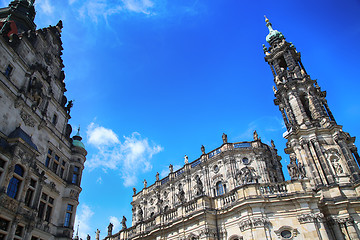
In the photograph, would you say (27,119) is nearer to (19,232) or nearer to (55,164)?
(55,164)

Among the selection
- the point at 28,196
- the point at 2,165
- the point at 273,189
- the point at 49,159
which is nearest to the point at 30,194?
the point at 28,196

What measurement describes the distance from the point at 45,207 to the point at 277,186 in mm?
18837

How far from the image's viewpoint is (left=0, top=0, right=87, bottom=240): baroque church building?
1844 cm

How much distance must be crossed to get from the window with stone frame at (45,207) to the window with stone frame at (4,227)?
373cm

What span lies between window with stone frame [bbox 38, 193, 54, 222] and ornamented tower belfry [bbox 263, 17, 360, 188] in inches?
828

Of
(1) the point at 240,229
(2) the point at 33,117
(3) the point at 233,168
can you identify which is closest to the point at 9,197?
(2) the point at 33,117

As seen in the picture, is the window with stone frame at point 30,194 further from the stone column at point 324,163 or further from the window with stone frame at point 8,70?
the stone column at point 324,163

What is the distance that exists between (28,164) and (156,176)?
26039 millimetres

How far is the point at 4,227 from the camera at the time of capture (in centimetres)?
1727

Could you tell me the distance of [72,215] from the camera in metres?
24.2

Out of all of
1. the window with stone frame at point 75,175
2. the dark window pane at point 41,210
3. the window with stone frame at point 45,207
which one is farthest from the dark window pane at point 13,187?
the window with stone frame at point 75,175

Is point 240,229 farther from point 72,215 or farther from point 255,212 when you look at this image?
point 72,215

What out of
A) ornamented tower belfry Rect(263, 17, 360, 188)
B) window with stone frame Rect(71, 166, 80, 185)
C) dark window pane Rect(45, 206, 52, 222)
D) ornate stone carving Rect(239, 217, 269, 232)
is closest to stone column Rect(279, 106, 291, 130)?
ornamented tower belfry Rect(263, 17, 360, 188)

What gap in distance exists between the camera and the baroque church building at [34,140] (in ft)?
60.5
